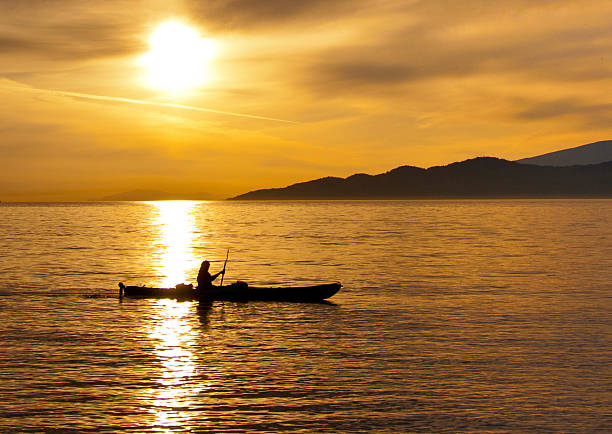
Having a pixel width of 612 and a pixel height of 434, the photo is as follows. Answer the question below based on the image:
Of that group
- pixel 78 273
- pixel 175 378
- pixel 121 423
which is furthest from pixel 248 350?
pixel 78 273

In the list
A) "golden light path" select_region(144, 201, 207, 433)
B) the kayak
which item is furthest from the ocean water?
the kayak

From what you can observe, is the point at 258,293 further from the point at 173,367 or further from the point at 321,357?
the point at 173,367

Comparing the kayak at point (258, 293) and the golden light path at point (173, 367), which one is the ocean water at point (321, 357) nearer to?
the golden light path at point (173, 367)

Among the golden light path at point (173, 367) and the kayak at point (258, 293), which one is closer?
the golden light path at point (173, 367)

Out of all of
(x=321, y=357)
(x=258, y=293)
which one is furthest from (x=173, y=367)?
(x=258, y=293)

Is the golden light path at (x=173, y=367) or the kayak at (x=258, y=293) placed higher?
the kayak at (x=258, y=293)

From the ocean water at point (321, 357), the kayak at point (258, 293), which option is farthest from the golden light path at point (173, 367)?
the kayak at point (258, 293)

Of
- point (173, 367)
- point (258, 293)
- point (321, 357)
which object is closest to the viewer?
point (173, 367)

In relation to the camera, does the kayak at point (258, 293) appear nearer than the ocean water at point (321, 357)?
No

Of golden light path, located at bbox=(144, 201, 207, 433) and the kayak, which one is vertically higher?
the kayak

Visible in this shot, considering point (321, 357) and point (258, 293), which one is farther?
point (258, 293)

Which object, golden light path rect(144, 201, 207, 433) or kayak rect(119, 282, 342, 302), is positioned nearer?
golden light path rect(144, 201, 207, 433)

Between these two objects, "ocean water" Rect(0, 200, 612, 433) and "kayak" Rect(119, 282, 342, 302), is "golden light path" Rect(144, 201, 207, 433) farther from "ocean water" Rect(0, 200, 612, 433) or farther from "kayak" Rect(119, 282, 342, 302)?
"kayak" Rect(119, 282, 342, 302)

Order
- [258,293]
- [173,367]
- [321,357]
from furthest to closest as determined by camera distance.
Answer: [258,293], [321,357], [173,367]
